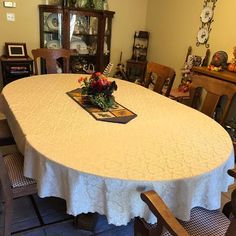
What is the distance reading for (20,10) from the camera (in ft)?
12.8

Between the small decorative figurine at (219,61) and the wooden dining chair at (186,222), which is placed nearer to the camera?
the wooden dining chair at (186,222)

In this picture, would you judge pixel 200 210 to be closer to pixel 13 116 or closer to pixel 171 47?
pixel 13 116

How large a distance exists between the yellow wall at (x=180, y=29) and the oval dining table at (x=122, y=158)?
1879mm

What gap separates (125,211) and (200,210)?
41 centimetres

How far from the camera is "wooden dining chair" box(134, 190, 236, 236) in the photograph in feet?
3.23

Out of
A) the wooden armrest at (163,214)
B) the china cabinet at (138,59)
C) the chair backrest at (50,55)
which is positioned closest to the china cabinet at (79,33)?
the china cabinet at (138,59)

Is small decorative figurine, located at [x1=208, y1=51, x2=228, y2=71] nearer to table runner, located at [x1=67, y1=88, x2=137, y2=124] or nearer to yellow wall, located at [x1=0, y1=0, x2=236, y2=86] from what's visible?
yellow wall, located at [x1=0, y1=0, x2=236, y2=86]

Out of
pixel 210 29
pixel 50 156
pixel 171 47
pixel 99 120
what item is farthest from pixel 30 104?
pixel 171 47

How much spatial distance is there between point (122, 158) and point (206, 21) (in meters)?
2.88

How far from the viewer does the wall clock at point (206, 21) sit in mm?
3412

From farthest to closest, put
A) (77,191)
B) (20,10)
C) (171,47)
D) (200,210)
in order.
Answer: (171,47)
(20,10)
(200,210)
(77,191)

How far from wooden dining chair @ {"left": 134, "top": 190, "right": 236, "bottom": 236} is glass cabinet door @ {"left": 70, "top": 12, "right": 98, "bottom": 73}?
3.29 meters

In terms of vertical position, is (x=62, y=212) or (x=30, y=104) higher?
(x=30, y=104)

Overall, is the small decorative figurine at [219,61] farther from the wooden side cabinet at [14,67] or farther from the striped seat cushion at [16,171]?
the wooden side cabinet at [14,67]
